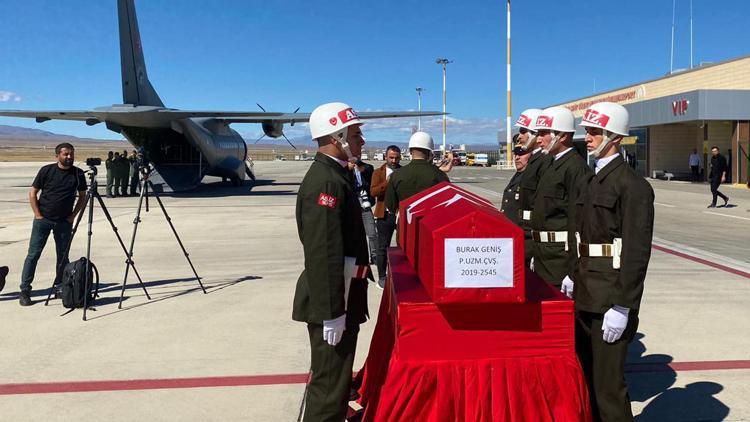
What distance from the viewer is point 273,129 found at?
32312 mm

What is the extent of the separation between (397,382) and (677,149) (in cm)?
3780

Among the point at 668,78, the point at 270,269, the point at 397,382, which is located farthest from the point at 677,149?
the point at 397,382

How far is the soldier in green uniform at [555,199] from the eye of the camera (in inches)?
185

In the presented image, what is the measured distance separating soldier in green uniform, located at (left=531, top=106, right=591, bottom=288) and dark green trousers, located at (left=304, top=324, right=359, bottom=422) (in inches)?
73.9

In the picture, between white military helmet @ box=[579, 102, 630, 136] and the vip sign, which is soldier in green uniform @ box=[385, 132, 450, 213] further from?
the vip sign

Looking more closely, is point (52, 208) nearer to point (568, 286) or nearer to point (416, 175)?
point (416, 175)

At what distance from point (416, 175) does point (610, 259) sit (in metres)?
3.59

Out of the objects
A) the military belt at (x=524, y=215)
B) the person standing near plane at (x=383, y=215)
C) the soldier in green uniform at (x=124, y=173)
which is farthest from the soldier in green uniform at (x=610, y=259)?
the soldier in green uniform at (x=124, y=173)

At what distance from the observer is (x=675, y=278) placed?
9.02 meters

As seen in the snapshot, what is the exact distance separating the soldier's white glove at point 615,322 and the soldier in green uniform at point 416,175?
3.62 m

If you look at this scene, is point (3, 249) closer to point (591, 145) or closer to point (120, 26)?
point (591, 145)

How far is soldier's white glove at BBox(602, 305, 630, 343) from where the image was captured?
141 inches

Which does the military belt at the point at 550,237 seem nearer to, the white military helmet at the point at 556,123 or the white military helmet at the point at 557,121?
the white military helmet at the point at 556,123

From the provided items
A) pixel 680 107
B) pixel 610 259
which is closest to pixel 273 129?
pixel 680 107
